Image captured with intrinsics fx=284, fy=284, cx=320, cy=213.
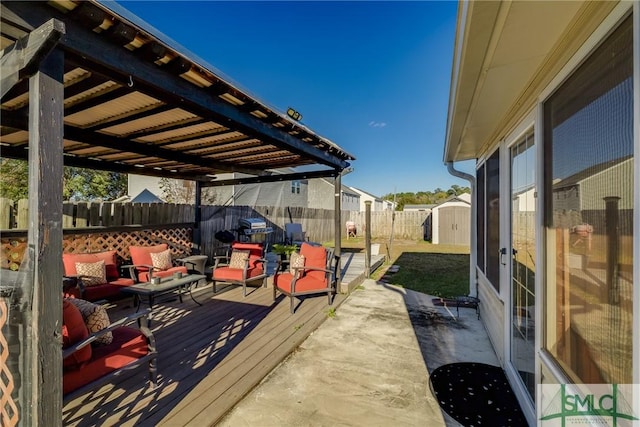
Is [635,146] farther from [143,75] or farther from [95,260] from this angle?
[95,260]

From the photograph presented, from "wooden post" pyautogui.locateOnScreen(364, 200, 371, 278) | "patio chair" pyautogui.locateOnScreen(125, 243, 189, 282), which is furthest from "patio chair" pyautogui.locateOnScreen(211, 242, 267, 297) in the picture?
"wooden post" pyautogui.locateOnScreen(364, 200, 371, 278)

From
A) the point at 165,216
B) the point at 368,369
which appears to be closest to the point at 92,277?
the point at 165,216

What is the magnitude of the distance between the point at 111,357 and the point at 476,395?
10.00ft

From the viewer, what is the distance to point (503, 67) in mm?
1891

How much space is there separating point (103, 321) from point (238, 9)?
746 centimetres

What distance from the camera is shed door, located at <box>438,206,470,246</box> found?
14.9m

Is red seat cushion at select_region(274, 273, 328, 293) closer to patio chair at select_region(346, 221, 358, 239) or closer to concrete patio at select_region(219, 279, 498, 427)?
concrete patio at select_region(219, 279, 498, 427)

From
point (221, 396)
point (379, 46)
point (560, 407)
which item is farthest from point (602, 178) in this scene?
point (379, 46)

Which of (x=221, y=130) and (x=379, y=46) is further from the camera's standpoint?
(x=379, y=46)

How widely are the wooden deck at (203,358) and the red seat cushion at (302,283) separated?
0.34 m

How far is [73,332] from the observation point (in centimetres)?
189

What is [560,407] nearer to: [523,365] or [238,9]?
[523,365]

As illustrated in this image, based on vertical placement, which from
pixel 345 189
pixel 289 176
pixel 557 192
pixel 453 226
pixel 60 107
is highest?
pixel 345 189

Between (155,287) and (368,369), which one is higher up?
(155,287)
